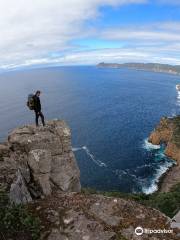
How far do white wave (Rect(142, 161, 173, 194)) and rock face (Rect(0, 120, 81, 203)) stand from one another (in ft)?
194

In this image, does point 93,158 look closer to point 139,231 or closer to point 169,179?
point 169,179

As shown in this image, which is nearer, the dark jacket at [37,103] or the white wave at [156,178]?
the dark jacket at [37,103]

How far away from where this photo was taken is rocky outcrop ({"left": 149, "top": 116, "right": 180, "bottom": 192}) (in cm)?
9125

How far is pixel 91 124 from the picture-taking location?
466 feet

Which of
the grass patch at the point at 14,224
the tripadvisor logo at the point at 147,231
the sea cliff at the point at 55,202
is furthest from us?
the tripadvisor logo at the point at 147,231

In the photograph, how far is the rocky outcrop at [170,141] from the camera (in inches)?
3593

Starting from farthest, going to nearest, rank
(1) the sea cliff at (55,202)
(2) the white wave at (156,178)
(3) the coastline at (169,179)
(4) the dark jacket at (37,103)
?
1. (3) the coastline at (169,179)
2. (2) the white wave at (156,178)
3. (4) the dark jacket at (37,103)
4. (1) the sea cliff at (55,202)

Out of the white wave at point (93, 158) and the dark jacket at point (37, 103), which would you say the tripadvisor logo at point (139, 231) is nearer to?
the dark jacket at point (37, 103)

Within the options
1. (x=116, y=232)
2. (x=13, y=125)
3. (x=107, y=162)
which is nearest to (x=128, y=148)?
(x=107, y=162)

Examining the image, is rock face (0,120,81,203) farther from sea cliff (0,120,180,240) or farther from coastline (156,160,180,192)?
coastline (156,160,180,192)

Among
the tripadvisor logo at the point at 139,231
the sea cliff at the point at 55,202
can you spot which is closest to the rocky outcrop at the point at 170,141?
the sea cliff at the point at 55,202

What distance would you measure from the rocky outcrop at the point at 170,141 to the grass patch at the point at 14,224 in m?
71.7

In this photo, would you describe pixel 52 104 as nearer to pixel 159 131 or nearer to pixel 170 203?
pixel 159 131

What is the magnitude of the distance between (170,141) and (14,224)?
99.8 metres
